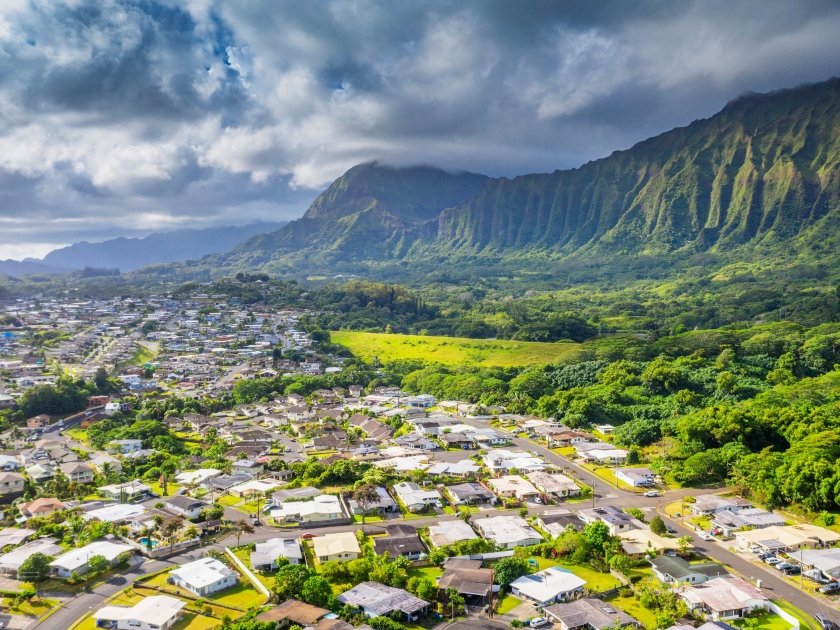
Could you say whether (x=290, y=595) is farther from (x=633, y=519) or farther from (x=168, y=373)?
(x=168, y=373)

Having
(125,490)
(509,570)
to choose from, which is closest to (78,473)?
(125,490)

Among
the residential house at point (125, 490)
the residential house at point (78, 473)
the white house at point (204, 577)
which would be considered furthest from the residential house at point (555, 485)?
the residential house at point (78, 473)

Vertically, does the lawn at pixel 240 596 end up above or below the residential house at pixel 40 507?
below

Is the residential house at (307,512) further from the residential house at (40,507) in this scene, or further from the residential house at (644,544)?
the residential house at (644,544)

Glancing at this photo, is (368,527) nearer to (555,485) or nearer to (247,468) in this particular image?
(555,485)

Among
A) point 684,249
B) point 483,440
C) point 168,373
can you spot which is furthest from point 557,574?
point 684,249
